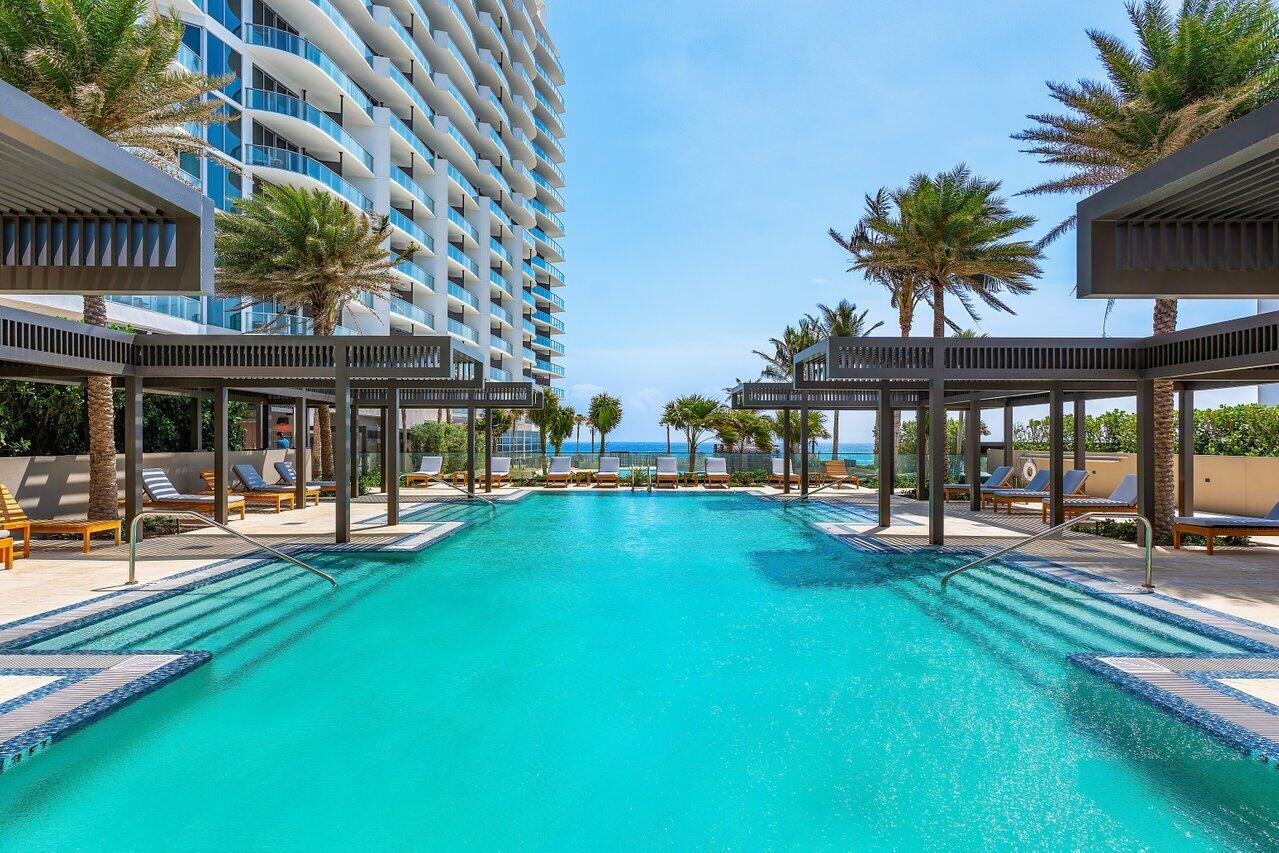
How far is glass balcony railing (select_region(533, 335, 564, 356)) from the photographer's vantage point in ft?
207

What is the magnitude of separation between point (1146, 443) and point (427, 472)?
20.6 m

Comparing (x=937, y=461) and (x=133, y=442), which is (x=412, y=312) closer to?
(x=133, y=442)

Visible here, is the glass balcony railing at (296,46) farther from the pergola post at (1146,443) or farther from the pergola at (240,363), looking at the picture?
the pergola post at (1146,443)

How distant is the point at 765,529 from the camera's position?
14.7 metres

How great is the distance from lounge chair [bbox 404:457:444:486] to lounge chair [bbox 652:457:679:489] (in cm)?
774

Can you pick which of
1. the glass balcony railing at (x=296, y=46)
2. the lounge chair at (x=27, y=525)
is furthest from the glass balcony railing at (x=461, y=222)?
the lounge chair at (x=27, y=525)

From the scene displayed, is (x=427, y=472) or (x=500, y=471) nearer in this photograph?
(x=427, y=472)

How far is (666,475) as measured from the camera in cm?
2505

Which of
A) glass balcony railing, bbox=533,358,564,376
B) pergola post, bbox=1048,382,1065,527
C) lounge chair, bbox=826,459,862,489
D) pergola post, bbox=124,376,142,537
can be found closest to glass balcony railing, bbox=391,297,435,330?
glass balcony railing, bbox=533,358,564,376

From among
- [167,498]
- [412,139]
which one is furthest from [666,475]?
[412,139]

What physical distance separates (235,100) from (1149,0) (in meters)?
31.2

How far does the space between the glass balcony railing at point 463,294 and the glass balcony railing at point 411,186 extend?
5368 mm

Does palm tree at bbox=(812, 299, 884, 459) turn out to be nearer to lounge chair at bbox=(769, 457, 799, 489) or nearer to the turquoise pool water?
lounge chair at bbox=(769, 457, 799, 489)

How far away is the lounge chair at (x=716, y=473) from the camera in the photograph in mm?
25125
